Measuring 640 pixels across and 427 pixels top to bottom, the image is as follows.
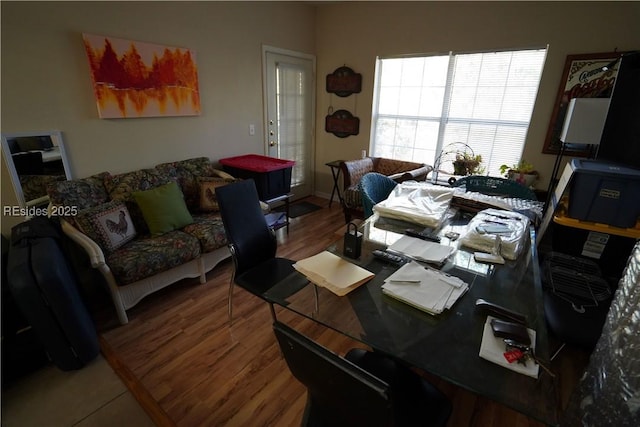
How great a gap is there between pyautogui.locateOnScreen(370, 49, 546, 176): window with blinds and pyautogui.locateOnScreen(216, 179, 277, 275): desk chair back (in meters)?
2.74

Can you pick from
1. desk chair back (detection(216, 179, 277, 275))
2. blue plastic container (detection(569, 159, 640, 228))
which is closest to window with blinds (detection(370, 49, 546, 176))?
blue plastic container (detection(569, 159, 640, 228))

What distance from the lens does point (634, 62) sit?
2.22 metres

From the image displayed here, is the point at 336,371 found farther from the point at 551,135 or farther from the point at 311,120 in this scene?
the point at 311,120

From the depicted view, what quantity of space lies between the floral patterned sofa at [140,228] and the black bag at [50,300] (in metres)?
0.23

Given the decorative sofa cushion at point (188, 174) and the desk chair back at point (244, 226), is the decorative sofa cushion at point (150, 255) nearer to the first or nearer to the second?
the decorative sofa cushion at point (188, 174)

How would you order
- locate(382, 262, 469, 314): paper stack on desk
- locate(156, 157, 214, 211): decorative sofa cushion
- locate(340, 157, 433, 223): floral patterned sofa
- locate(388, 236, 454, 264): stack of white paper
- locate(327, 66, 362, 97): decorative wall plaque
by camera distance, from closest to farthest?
locate(382, 262, 469, 314): paper stack on desk < locate(388, 236, 454, 264): stack of white paper < locate(156, 157, 214, 211): decorative sofa cushion < locate(340, 157, 433, 223): floral patterned sofa < locate(327, 66, 362, 97): decorative wall plaque

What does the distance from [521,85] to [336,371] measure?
362 cm

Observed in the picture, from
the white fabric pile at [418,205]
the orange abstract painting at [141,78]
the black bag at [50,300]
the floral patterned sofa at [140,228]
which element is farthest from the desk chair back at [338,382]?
the orange abstract painting at [141,78]

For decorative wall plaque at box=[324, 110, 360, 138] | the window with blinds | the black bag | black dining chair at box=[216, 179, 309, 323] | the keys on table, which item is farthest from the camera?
decorative wall plaque at box=[324, 110, 360, 138]

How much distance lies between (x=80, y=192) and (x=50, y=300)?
3.37ft

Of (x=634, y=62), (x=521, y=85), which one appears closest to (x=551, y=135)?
(x=521, y=85)

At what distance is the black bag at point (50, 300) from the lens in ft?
5.03

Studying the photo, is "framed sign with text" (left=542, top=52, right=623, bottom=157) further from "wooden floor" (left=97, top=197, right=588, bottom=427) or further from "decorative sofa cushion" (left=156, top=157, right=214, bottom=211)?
"decorative sofa cushion" (left=156, top=157, right=214, bottom=211)

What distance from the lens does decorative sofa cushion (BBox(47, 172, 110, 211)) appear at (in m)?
2.16
